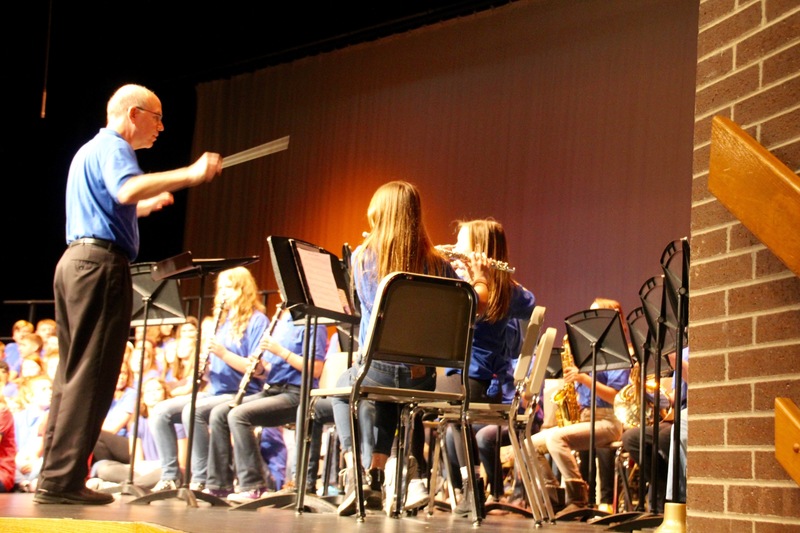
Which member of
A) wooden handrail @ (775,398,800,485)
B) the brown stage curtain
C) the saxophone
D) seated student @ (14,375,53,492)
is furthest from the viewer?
the brown stage curtain

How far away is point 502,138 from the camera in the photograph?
1080cm

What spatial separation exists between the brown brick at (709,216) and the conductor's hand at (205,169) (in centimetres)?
204

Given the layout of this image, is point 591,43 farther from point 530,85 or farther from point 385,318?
point 385,318

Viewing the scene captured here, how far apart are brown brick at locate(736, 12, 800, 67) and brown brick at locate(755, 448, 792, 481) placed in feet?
2.59

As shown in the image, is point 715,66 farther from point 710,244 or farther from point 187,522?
point 187,522

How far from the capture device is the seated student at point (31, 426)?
637cm

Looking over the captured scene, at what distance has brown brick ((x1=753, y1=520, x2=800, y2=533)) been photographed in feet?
5.64

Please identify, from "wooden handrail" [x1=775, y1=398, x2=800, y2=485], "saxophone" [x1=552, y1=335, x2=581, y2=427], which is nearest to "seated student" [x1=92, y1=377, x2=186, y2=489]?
"saxophone" [x1=552, y1=335, x2=581, y2=427]

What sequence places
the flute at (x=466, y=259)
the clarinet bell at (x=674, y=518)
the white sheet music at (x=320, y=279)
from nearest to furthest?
1. the clarinet bell at (x=674, y=518)
2. the white sheet music at (x=320, y=279)
3. the flute at (x=466, y=259)

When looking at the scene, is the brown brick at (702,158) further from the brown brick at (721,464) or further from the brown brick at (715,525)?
the brown brick at (715,525)

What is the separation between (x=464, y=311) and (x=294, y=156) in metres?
9.74

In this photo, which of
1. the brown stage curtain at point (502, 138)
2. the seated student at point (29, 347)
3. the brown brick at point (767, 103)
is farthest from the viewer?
the brown stage curtain at point (502, 138)

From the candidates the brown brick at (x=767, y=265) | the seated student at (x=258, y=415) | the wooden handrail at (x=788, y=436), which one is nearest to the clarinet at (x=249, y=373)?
the seated student at (x=258, y=415)

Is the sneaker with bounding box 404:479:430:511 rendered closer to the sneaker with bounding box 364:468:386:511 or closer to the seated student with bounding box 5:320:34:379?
the sneaker with bounding box 364:468:386:511
